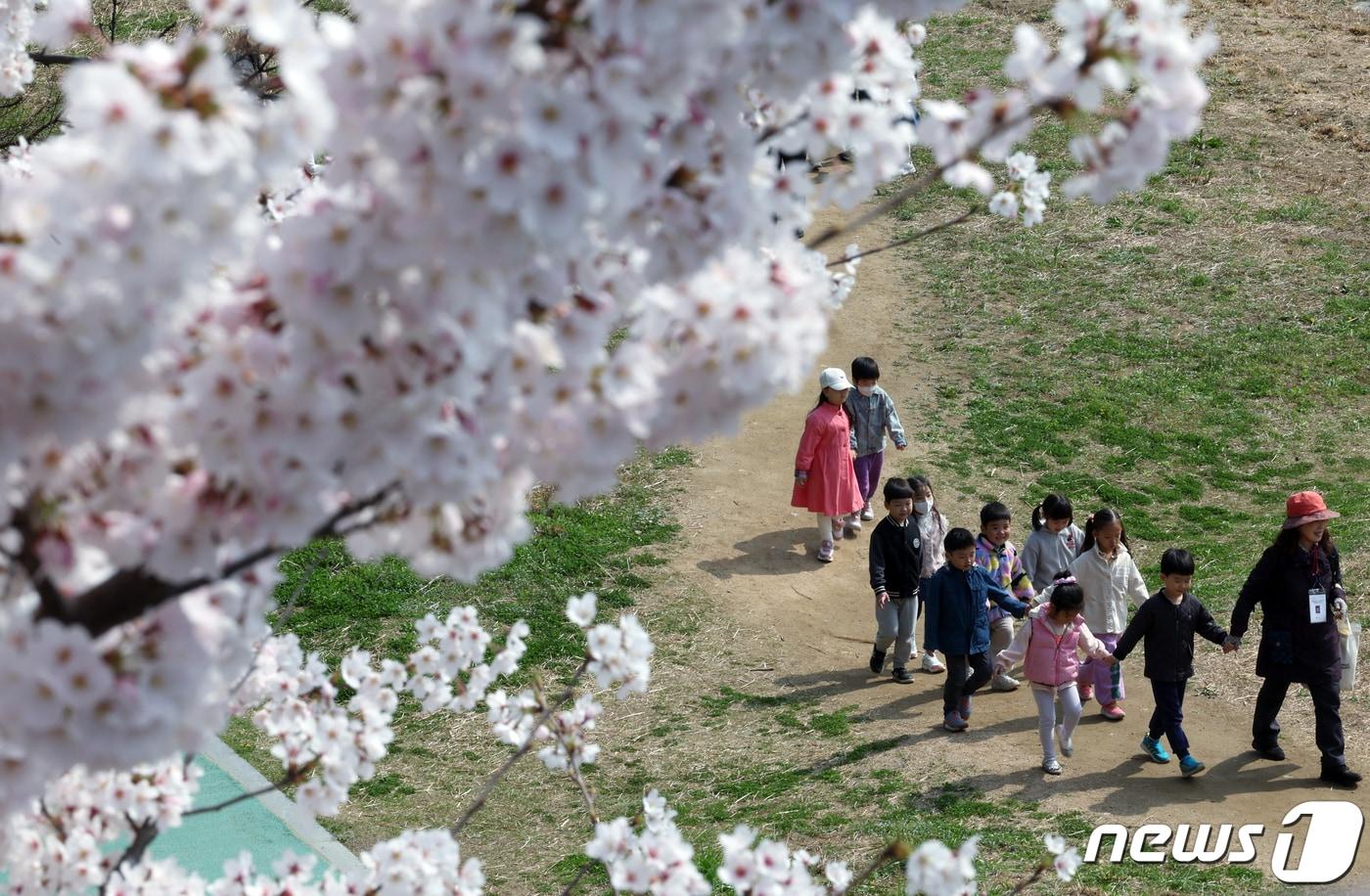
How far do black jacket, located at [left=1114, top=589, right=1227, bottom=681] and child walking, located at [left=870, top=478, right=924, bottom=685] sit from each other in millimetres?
1438

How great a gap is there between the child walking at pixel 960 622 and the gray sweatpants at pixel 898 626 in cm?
59

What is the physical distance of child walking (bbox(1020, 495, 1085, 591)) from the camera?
336 inches

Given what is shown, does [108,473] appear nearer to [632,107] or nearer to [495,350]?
[495,350]

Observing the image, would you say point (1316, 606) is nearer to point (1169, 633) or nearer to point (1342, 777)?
point (1169, 633)

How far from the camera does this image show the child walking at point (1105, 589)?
25.9 feet

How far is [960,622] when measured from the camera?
25.1 ft

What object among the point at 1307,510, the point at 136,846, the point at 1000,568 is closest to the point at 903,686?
the point at 1000,568

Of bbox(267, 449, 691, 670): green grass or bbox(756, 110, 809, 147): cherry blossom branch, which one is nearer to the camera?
bbox(756, 110, 809, 147): cherry blossom branch

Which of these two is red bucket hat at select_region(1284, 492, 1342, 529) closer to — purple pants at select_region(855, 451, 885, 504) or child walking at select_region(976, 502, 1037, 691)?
child walking at select_region(976, 502, 1037, 691)

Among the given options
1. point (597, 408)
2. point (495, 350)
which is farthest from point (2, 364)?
point (597, 408)

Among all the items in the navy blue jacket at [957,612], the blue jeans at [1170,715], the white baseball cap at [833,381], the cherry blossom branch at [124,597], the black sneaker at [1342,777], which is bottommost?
the black sneaker at [1342,777]

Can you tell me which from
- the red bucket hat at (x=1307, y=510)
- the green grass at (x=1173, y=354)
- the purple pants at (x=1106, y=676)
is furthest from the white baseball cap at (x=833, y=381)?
the red bucket hat at (x=1307, y=510)

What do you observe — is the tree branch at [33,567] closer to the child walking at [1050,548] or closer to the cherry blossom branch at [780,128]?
the cherry blossom branch at [780,128]

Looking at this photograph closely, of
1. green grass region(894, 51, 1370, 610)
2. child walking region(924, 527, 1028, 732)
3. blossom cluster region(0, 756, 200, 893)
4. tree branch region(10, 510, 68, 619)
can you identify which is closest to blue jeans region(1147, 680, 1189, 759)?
child walking region(924, 527, 1028, 732)
